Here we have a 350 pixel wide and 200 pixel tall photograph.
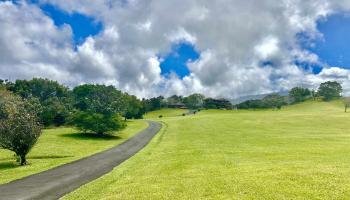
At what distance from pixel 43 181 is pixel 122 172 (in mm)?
5731

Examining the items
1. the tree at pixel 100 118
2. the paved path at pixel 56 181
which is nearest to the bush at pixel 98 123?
the tree at pixel 100 118

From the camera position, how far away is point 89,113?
7944 centimetres

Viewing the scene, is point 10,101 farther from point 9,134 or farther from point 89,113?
point 9,134

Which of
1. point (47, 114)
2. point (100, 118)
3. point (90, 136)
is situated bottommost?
point (90, 136)

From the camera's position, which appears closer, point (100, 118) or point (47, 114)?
point (100, 118)

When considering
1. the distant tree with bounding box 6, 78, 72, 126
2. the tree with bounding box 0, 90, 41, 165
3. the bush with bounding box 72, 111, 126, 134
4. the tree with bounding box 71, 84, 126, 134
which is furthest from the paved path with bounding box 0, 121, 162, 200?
the distant tree with bounding box 6, 78, 72, 126

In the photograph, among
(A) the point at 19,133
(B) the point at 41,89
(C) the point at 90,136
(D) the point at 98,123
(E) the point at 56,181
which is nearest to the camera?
(E) the point at 56,181

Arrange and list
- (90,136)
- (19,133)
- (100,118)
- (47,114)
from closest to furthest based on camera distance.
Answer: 1. (19,133)
2. (90,136)
3. (100,118)
4. (47,114)

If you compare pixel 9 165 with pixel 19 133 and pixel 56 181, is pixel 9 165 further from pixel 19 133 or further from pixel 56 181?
pixel 56 181

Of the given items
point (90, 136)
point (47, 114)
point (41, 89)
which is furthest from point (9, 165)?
point (41, 89)

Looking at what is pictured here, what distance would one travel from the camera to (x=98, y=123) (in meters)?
74.6

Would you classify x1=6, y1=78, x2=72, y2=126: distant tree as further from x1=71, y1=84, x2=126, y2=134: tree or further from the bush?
the bush

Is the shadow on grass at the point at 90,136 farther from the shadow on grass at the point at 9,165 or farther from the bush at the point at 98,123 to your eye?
the shadow on grass at the point at 9,165

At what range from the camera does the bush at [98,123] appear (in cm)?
7409
